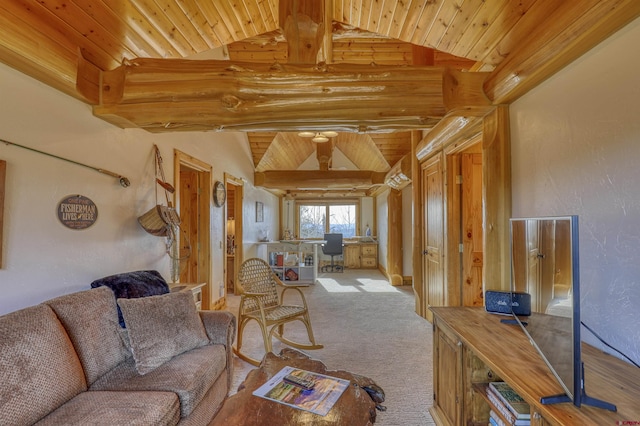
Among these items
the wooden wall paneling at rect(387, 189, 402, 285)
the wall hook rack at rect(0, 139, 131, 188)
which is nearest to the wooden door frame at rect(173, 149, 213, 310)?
the wall hook rack at rect(0, 139, 131, 188)

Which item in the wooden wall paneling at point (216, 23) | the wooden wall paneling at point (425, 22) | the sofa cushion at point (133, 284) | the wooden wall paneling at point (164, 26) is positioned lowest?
the sofa cushion at point (133, 284)

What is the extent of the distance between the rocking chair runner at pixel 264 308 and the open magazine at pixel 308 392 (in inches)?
46.5

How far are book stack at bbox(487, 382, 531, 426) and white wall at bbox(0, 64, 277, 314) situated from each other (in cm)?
250

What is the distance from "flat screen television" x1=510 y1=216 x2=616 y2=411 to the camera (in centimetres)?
100

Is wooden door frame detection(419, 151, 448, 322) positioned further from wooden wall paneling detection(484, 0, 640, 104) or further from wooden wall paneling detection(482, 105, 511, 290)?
wooden wall paneling detection(484, 0, 640, 104)

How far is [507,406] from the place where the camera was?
4.46ft

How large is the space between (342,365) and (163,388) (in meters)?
1.59

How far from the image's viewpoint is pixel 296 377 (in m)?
1.63

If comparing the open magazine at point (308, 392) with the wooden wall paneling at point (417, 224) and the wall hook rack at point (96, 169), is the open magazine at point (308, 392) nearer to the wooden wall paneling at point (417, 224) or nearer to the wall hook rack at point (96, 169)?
the wall hook rack at point (96, 169)

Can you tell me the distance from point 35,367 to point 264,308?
6.34 feet

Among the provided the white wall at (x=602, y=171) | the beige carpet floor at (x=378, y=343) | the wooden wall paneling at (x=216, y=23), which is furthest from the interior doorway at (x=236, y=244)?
the white wall at (x=602, y=171)

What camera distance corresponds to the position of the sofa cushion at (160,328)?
71.9 inches

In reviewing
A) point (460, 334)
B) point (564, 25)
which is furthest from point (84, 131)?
point (564, 25)

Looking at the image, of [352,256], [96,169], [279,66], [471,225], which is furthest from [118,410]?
[352,256]
